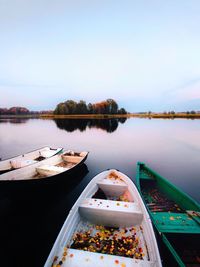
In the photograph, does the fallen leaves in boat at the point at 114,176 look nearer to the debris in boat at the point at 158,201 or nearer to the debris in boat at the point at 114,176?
the debris in boat at the point at 114,176

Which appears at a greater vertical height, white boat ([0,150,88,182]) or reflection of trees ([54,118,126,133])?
reflection of trees ([54,118,126,133])

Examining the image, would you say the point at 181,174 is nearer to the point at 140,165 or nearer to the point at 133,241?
the point at 140,165

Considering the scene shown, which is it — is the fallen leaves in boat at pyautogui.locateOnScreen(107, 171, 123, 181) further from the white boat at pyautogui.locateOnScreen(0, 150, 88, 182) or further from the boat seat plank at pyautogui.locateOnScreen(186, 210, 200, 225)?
the boat seat plank at pyautogui.locateOnScreen(186, 210, 200, 225)

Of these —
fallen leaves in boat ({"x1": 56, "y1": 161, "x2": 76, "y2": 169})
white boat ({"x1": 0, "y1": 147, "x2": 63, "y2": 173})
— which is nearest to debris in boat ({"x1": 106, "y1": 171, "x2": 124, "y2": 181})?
fallen leaves in boat ({"x1": 56, "y1": 161, "x2": 76, "y2": 169})

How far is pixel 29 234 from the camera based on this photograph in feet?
15.5

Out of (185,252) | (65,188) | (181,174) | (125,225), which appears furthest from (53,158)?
(181,174)

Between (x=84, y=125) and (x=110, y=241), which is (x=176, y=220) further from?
(x=84, y=125)

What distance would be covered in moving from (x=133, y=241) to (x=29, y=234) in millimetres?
3478

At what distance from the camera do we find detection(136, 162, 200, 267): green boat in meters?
3.52

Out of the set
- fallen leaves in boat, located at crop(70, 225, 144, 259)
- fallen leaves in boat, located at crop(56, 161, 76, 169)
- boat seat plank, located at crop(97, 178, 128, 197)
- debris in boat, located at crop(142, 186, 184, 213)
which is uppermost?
boat seat plank, located at crop(97, 178, 128, 197)

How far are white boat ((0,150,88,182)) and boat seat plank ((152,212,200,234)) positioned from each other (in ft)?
15.3

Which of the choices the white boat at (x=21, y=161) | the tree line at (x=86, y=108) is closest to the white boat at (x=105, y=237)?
the white boat at (x=21, y=161)

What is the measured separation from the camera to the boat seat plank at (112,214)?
13.1ft

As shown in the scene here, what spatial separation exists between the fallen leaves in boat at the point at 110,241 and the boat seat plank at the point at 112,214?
0.56ft
